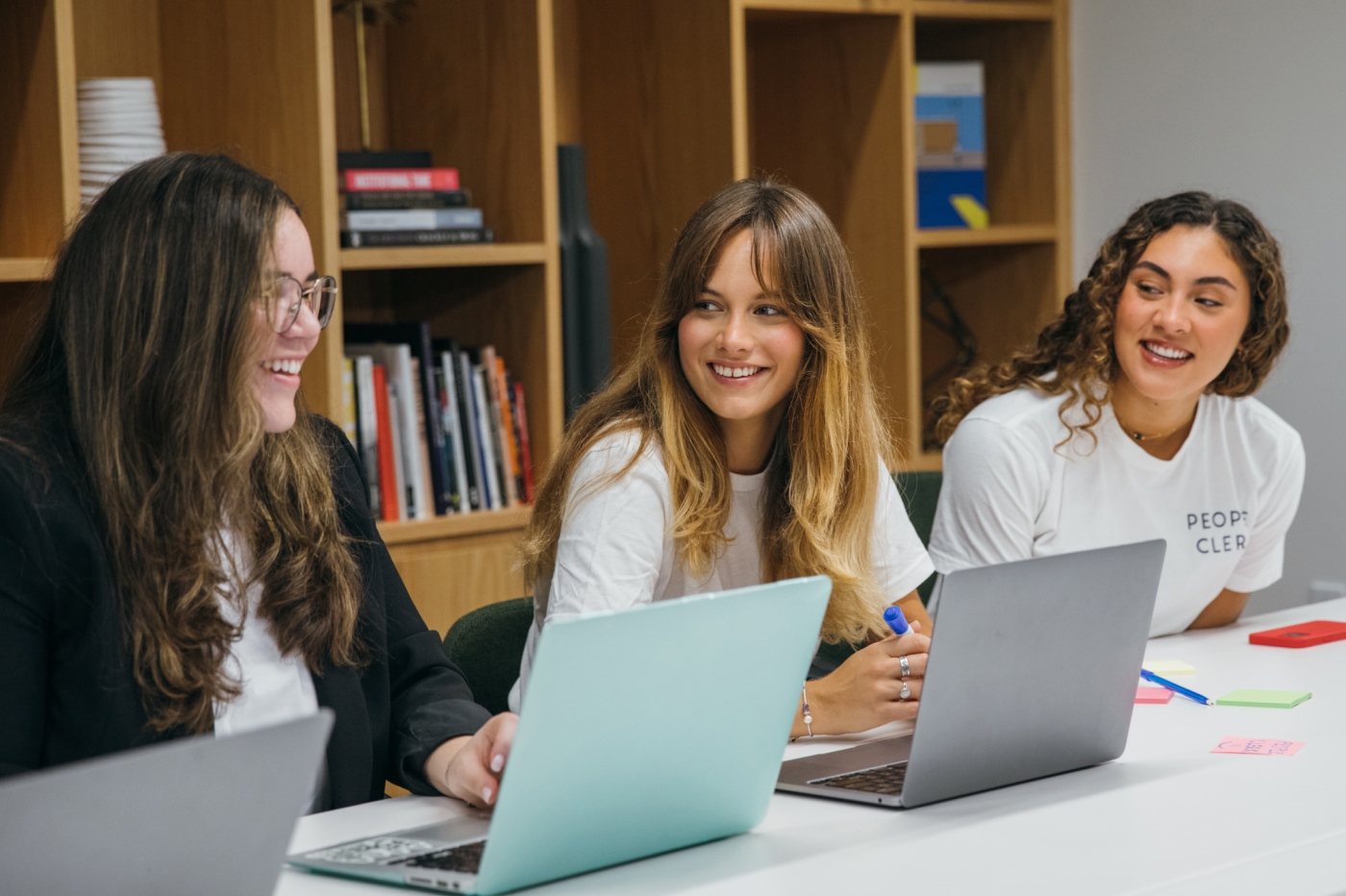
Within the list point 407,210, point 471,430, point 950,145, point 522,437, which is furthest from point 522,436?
point 950,145

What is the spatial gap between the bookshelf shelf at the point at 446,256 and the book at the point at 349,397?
6.8 inches

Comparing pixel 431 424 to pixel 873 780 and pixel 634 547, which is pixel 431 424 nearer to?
pixel 634 547

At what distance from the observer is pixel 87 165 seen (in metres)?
2.19

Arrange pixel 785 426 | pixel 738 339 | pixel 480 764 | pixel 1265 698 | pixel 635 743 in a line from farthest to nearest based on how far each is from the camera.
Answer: pixel 785 426
pixel 738 339
pixel 1265 698
pixel 480 764
pixel 635 743

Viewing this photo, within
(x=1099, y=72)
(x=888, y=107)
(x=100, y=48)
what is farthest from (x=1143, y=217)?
(x=100, y=48)

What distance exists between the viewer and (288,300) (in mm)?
1288

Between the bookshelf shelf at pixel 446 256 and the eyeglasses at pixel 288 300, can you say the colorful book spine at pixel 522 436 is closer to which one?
the bookshelf shelf at pixel 446 256

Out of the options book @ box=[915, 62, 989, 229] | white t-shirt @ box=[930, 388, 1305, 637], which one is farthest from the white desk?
book @ box=[915, 62, 989, 229]

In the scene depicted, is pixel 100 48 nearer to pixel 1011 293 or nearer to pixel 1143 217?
pixel 1143 217

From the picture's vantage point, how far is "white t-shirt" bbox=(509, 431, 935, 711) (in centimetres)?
156

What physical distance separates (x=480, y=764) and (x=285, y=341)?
435 millimetres

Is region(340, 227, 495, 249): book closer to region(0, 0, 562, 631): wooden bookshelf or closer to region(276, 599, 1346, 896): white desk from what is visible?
region(0, 0, 562, 631): wooden bookshelf

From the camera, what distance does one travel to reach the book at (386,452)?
2.48 meters

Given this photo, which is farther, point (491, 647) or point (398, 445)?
point (398, 445)
